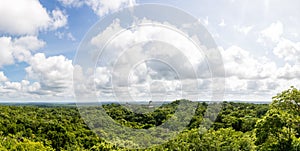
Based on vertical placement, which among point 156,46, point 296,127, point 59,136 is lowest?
point 59,136

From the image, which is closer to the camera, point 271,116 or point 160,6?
point 160,6

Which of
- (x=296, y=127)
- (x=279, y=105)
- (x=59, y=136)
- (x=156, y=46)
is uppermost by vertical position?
(x=156, y=46)

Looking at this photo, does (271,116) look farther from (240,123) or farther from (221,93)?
(240,123)

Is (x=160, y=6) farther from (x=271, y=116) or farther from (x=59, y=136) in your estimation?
(x=59, y=136)

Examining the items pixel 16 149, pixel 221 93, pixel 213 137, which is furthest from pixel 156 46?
pixel 16 149

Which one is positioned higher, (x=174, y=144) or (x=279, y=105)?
(x=279, y=105)

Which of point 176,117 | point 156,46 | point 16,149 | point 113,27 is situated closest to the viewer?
point 113,27

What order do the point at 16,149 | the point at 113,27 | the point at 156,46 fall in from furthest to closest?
the point at 16,149
the point at 156,46
the point at 113,27

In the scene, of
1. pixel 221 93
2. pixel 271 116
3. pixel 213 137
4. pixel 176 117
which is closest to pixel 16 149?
pixel 213 137

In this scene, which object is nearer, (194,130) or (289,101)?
(289,101)
